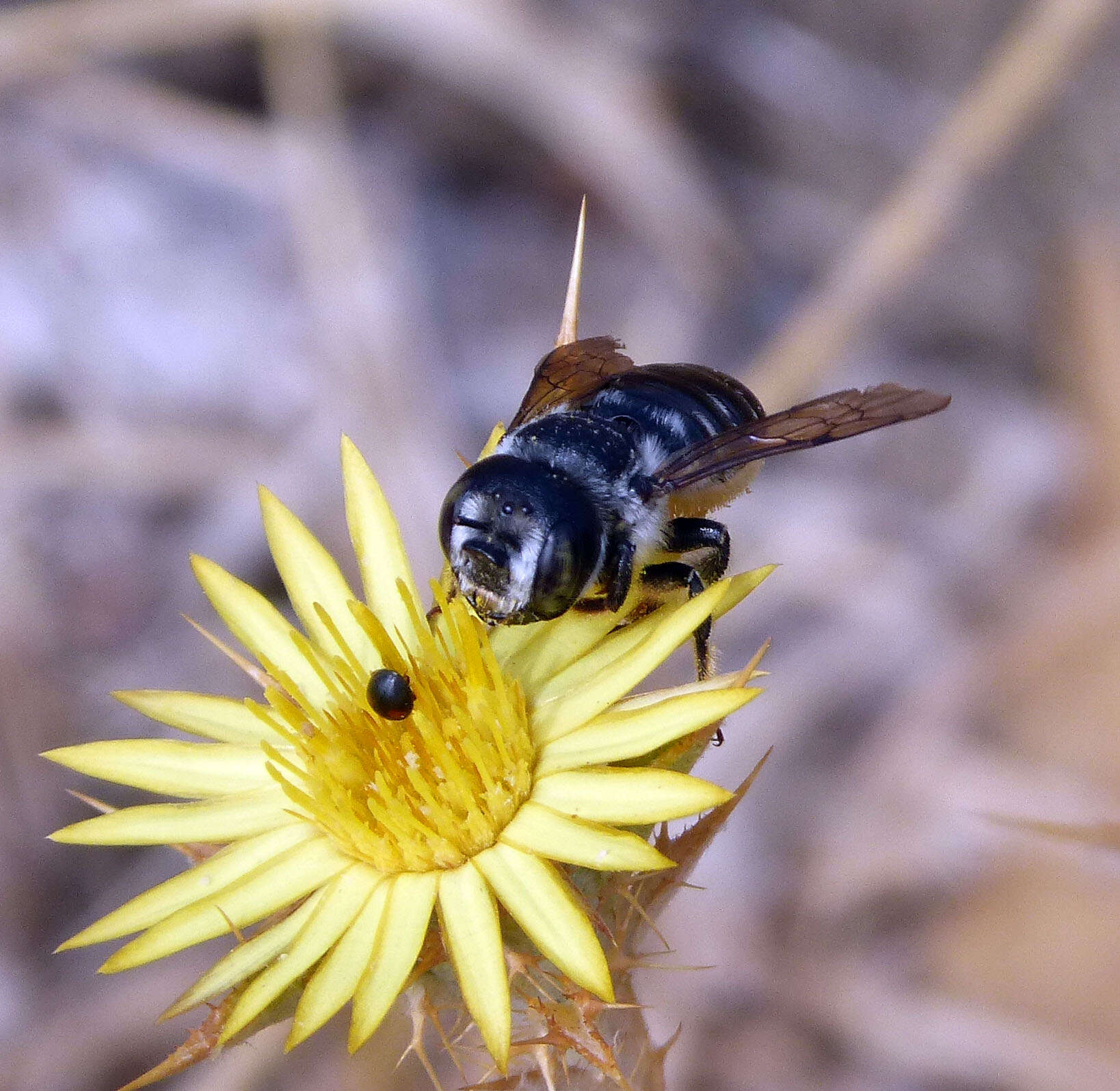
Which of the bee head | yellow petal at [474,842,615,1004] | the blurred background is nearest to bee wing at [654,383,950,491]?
the bee head

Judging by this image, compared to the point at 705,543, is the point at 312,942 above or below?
below

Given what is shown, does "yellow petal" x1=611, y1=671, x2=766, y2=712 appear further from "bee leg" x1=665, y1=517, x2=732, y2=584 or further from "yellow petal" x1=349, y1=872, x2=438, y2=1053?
"yellow petal" x1=349, y1=872, x2=438, y2=1053

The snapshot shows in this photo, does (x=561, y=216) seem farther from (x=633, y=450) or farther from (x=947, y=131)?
(x=633, y=450)

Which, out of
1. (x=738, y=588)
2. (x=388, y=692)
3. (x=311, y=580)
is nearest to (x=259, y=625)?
(x=311, y=580)

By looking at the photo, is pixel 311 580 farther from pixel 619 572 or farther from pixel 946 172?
pixel 946 172

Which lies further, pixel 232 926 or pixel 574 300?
pixel 574 300
